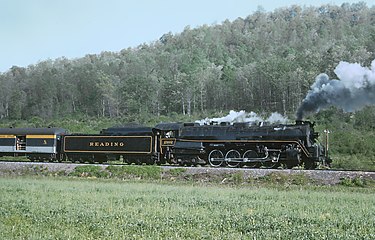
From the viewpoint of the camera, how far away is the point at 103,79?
314 feet

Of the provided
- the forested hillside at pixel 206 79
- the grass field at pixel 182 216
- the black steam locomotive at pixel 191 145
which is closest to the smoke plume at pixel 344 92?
the black steam locomotive at pixel 191 145

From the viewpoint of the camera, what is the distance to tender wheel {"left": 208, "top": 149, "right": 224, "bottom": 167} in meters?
29.7

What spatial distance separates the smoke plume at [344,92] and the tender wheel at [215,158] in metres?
5.85

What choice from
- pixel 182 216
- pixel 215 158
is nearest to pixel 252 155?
pixel 215 158

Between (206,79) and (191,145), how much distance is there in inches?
2287

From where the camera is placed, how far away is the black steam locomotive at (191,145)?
27.8m

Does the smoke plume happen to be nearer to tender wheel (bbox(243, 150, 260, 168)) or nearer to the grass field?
tender wheel (bbox(243, 150, 260, 168))

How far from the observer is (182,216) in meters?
11.7

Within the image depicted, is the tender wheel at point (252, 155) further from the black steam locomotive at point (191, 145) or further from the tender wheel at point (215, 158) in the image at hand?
the tender wheel at point (215, 158)

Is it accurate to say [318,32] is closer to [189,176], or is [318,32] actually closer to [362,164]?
[362,164]

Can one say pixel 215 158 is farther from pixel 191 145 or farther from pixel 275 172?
pixel 275 172

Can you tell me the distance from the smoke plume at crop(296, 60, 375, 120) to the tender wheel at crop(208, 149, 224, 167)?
19.2 feet

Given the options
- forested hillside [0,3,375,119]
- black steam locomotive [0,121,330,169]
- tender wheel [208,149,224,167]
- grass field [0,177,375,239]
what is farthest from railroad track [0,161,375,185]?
forested hillside [0,3,375,119]

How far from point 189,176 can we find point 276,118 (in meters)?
14.7
